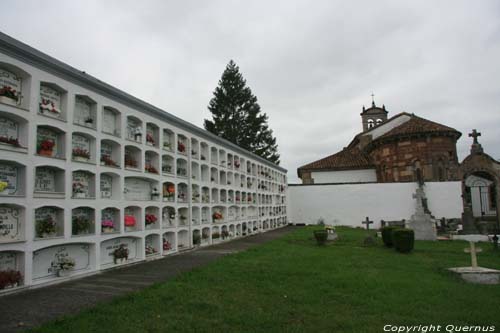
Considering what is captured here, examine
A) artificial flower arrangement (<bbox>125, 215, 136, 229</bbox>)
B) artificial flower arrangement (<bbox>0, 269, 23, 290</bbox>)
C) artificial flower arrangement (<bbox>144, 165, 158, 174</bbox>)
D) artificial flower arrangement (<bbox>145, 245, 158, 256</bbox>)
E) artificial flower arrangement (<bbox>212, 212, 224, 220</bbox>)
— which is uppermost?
artificial flower arrangement (<bbox>144, 165, 158, 174</bbox>)

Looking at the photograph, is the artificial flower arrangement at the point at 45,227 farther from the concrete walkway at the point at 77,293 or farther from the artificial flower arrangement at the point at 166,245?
the artificial flower arrangement at the point at 166,245

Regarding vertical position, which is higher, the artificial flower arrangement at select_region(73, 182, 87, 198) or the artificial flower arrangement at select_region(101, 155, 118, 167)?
the artificial flower arrangement at select_region(101, 155, 118, 167)

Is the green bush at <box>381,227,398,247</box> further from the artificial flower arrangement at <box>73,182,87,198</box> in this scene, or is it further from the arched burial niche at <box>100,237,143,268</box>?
the artificial flower arrangement at <box>73,182,87,198</box>

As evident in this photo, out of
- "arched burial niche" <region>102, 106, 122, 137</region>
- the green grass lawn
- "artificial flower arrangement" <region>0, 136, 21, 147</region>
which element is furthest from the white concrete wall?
"artificial flower arrangement" <region>0, 136, 21, 147</region>

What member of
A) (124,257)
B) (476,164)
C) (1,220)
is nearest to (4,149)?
(1,220)

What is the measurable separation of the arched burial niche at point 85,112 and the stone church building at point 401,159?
70.9 ft

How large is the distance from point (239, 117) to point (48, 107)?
2808 cm

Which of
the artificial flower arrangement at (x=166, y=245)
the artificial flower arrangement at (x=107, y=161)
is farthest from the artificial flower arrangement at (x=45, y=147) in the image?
the artificial flower arrangement at (x=166, y=245)

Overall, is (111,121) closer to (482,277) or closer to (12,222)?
(12,222)

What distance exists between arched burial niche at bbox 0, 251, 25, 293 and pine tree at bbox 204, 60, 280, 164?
91.5 feet

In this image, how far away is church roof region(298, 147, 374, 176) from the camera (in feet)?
95.5

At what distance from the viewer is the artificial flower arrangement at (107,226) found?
320 inches

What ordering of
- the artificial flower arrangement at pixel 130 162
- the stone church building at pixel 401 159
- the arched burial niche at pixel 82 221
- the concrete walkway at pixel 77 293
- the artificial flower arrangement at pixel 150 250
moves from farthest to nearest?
the stone church building at pixel 401 159, the artificial flower arrangement at pixel 150 250, the artificial flower arrangement at pixel 130 162, the arched burial niche at pixel 82 221, the concrete walkway at pixel 77 293

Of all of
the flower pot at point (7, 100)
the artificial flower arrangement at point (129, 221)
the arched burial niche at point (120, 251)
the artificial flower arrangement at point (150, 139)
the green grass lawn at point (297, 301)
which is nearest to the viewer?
the green grass lawn at point (297, 301)
